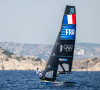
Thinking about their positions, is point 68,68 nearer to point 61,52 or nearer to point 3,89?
point 61,52

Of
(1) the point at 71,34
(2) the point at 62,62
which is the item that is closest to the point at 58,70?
(2) the point at 62,62

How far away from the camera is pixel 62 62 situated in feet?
242

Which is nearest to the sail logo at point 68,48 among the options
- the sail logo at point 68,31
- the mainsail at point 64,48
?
the mainsail at point 64,48

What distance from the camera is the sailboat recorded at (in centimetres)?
7194

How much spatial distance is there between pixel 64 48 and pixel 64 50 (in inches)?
14.4

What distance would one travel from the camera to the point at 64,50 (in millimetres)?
73625

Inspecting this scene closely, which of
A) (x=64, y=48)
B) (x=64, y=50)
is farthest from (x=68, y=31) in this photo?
(x=64, y=50)

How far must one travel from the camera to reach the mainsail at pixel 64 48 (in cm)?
7194

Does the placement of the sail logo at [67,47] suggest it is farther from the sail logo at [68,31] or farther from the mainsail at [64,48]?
the sail logo at [68,31]

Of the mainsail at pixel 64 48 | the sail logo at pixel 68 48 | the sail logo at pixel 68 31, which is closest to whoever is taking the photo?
the mainsail at pixel 64 48

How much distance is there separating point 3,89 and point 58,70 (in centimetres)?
1052

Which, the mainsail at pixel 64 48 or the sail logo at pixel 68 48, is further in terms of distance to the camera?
the sail logo at pixel 68 48

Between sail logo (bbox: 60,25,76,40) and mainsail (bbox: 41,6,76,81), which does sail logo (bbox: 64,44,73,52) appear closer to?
mainsail (bbox: 41,6,76,81)

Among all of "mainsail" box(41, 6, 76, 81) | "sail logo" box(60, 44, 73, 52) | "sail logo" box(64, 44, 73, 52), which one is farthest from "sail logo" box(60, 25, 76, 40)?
"sail logo" box(64, 44, 73, 52)
